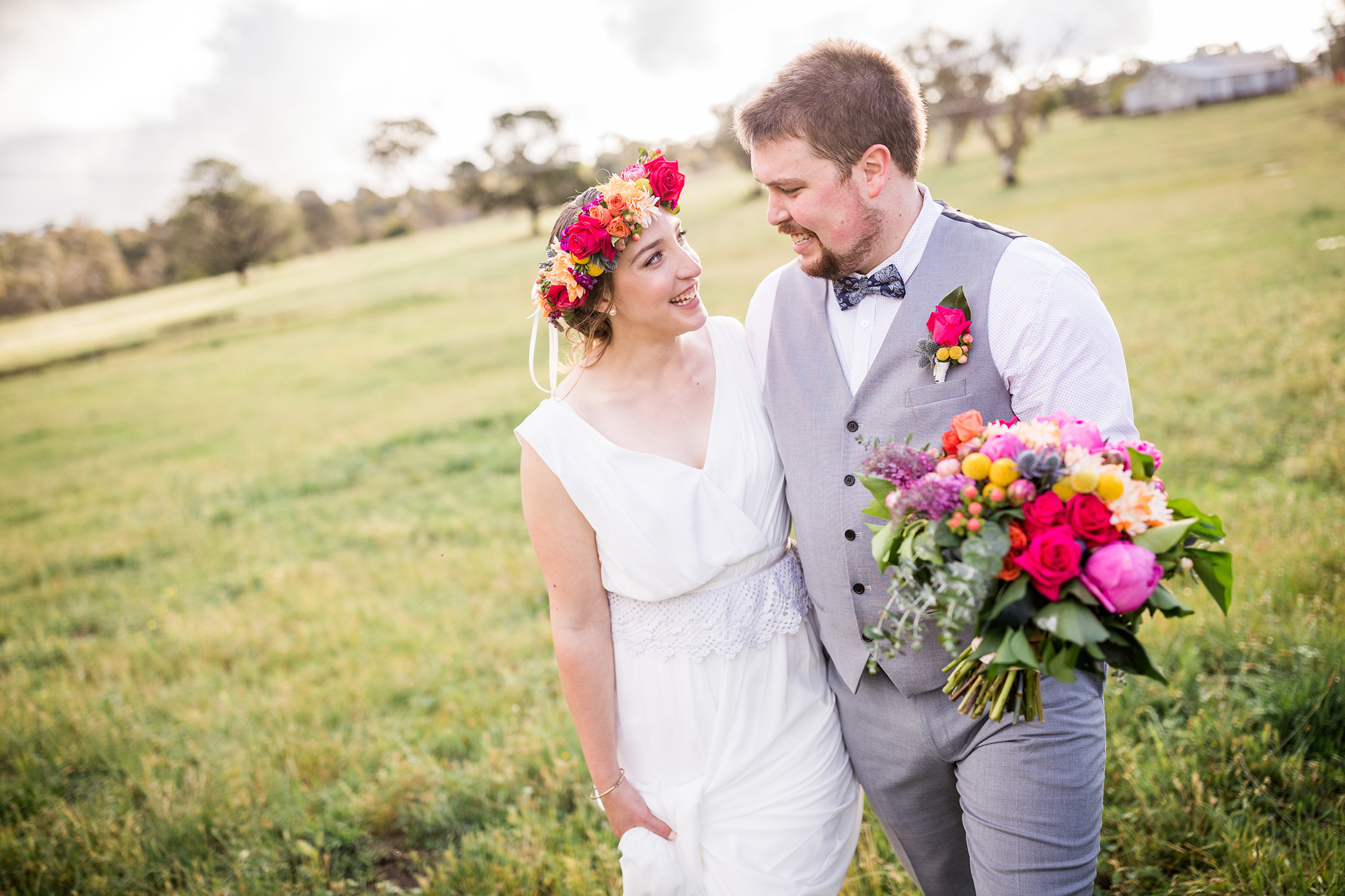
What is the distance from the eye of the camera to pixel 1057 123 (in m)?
53.3

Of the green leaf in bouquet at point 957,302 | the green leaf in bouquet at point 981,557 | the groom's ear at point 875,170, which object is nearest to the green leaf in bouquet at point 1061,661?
the green leaf in bouquet at point 981,557

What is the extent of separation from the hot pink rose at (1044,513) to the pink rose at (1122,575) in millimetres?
101

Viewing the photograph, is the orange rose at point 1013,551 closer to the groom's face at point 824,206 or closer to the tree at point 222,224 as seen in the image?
the groom's face at point 824,206

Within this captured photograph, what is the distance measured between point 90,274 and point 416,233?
21.8m

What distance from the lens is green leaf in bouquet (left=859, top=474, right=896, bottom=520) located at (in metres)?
1.88

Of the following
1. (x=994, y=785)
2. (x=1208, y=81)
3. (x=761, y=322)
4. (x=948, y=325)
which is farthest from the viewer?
(x=1208, y=81)

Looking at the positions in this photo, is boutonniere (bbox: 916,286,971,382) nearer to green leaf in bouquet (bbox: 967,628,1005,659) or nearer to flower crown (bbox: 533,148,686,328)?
green leaf in bouquet (bbox: 967,628,1005,659)

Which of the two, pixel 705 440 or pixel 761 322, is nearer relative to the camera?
pixel 705 440

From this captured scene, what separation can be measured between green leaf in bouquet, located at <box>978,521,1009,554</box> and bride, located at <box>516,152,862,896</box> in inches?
47.0

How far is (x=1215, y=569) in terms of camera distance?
172 cm

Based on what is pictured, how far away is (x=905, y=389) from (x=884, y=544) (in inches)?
30.8

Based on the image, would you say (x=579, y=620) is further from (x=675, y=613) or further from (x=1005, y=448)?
(x=1005, y=448)

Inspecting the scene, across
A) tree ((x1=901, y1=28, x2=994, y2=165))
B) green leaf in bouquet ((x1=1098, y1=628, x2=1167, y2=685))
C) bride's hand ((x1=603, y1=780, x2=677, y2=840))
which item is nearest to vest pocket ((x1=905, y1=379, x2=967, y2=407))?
green leaf in bouquet ((x1=1098, y1=628, x2=1167, y2=685))

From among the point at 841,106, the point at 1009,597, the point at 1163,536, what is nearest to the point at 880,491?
the point at 1009,597
